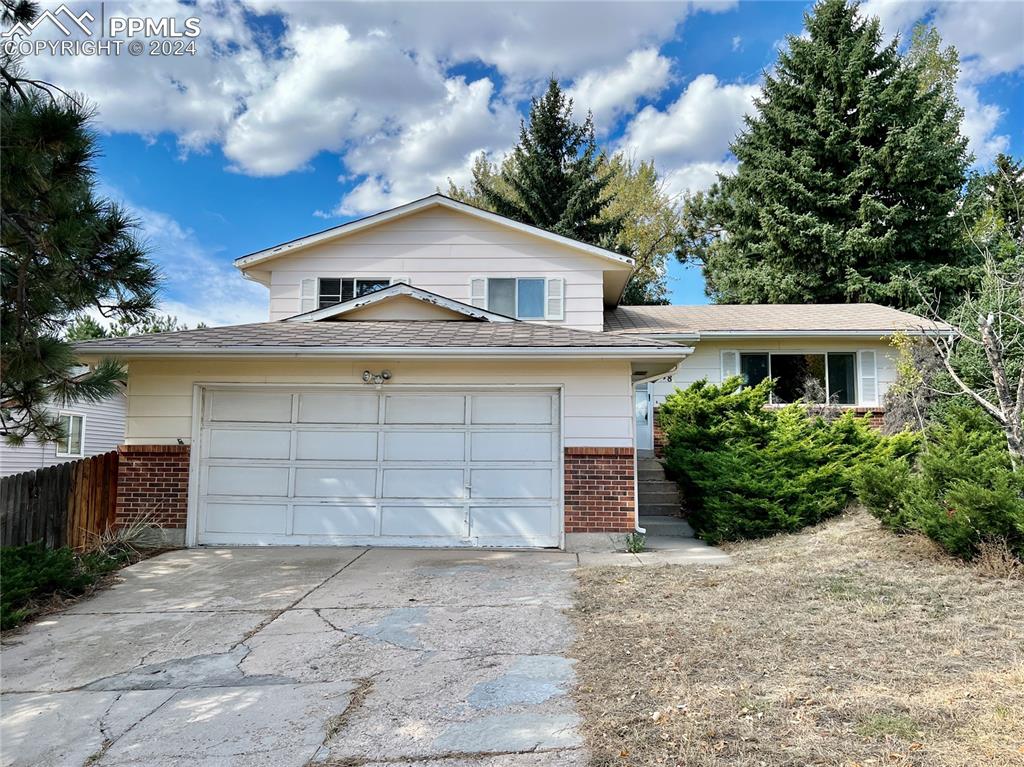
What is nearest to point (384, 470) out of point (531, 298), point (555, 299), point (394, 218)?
point (531, 298)

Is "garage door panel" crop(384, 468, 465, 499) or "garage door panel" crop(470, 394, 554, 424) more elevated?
"garage door panel" crop(470, 394, 554, 424)

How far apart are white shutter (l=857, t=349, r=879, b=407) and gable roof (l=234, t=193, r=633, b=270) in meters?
5.56

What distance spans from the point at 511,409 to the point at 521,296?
494cm

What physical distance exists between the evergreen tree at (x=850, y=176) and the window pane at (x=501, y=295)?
1198 centimetres

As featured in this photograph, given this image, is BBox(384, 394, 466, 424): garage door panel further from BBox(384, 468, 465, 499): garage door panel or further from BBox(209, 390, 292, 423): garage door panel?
BBox(209, 390, 292, 423): garage door panel

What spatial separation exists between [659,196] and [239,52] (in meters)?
20.0

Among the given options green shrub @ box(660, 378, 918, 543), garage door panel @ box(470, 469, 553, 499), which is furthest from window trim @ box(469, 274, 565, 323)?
garage door panel @ box(470, 469, 553, 499)

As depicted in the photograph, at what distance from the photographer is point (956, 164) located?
1994 cm

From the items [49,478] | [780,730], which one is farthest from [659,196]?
[780,730]

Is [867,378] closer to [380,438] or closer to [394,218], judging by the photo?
[394,218]

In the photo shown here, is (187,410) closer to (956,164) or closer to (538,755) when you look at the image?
(538,755)

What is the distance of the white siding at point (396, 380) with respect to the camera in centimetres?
827

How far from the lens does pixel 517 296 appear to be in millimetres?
12945

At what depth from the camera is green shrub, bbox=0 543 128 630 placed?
5.25m
